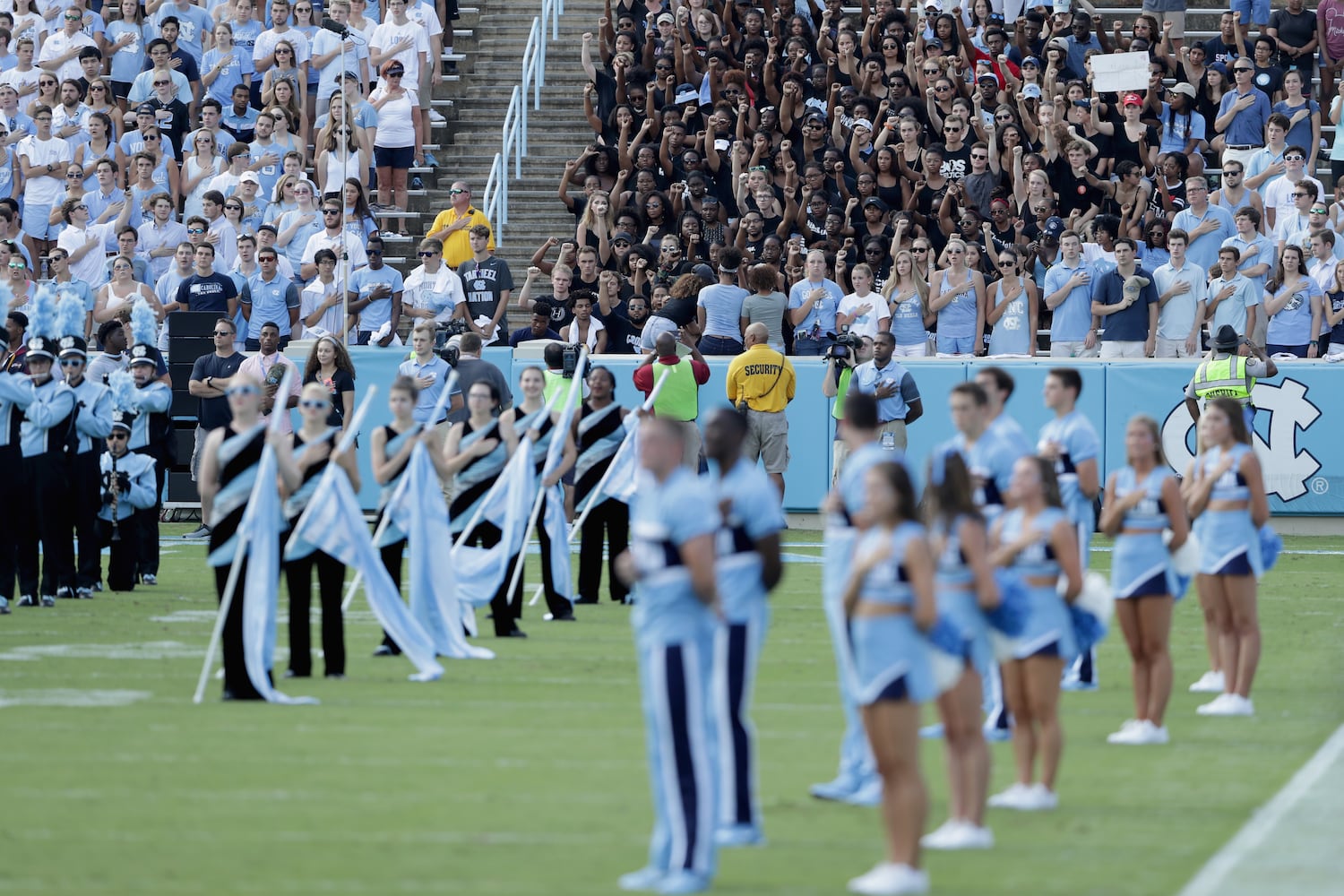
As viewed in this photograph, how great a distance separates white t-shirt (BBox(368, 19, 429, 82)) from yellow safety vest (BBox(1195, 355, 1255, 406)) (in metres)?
10.9

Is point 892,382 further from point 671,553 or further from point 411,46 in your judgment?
point 671,553

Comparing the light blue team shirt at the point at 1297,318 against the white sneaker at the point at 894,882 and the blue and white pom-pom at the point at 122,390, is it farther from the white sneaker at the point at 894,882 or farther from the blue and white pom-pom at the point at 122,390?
the white sneaker at the point at 894,882

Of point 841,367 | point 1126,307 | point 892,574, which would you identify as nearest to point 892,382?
point 841,367

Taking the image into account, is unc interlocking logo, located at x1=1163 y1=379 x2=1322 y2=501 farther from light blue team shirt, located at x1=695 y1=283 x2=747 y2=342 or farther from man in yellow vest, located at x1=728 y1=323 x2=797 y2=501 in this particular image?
light blue team shirt, located at x1=695 y1=283 x2=747 y2=342

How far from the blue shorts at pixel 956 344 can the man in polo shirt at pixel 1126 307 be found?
126 centimetres

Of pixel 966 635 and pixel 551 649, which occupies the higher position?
pixel 966 635

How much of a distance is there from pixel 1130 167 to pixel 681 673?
1578 centimetres

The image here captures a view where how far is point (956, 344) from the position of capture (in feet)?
67.1

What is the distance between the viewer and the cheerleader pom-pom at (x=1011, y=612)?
7.57 m

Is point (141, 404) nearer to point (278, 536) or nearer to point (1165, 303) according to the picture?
point (278, 536)

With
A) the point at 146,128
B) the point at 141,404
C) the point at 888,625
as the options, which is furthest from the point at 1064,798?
the point at 146,128

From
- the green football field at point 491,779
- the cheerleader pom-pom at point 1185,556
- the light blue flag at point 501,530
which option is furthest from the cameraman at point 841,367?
the cheerleader pom-pom at point 1185,556

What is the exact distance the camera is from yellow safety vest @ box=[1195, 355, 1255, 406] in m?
17.8

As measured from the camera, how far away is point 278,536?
11070 mm
